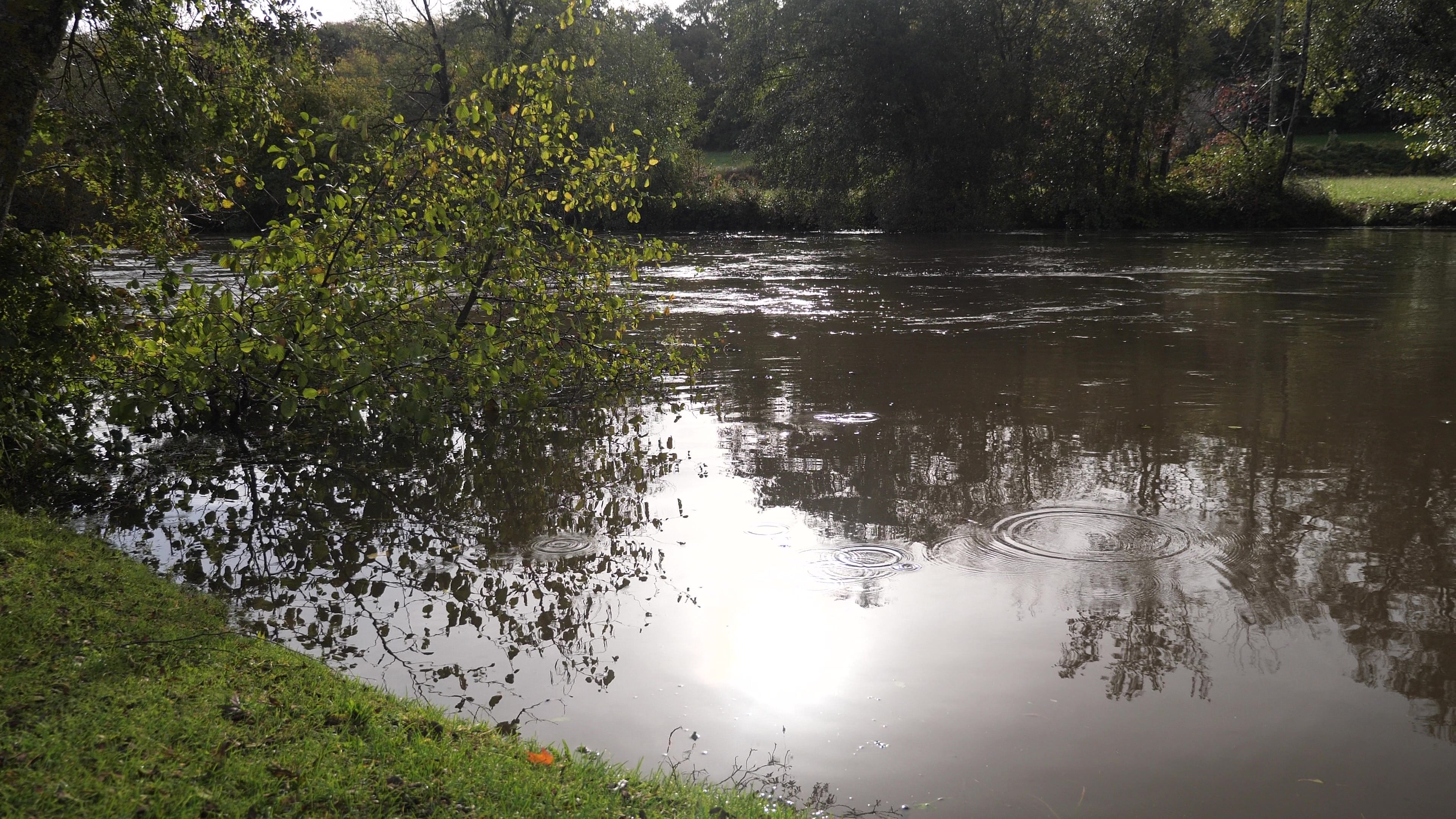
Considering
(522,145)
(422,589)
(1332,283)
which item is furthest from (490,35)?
(422,589)

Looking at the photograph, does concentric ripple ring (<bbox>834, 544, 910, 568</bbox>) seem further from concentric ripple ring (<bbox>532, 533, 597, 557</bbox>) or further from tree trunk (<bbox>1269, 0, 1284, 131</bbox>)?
tree trunk (<bbox>1269, 0, 1284, 131</bbox>)

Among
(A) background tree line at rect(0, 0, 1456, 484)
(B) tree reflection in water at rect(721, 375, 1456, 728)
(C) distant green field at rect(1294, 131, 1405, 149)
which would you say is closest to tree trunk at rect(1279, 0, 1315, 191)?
(C) distant green field at rect(1294, 131, 1405, 149)

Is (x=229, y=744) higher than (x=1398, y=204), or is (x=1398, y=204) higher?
(x=1398, y=204)

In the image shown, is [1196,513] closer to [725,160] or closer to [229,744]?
[229,744]

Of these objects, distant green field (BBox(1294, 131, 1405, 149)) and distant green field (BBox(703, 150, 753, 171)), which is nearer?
distant green field (BBox(1294, 131, 1405, 149))

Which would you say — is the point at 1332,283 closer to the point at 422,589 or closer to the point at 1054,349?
the point at 1054,349

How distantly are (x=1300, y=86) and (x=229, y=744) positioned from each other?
36539 mm

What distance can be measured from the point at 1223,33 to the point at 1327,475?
154 feet

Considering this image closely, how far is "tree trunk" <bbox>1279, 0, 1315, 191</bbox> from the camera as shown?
103 feet

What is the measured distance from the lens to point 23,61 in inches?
211

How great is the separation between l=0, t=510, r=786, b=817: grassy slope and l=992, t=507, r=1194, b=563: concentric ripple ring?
3015 millimetres

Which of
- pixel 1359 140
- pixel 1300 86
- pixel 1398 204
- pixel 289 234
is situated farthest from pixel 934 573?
pixel 1359 140

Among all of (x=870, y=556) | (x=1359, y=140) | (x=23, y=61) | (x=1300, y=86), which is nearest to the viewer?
(x=23, y=61)

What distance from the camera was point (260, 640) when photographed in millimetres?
4734
